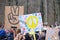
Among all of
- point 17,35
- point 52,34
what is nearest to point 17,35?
point 17,35

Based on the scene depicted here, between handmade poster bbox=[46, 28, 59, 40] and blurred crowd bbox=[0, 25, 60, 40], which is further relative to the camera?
handmade poster bbox=[46, 28, 59, 40]

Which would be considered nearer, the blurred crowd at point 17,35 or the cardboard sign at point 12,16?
the blurred crowd at point 17,35

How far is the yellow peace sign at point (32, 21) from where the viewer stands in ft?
24.8

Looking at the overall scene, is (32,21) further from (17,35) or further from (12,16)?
(12,16)

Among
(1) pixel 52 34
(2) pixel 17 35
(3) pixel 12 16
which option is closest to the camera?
(2) pixel 17 35

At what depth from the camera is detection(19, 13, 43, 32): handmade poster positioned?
297 inches

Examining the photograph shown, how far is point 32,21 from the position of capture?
7645 millimetres

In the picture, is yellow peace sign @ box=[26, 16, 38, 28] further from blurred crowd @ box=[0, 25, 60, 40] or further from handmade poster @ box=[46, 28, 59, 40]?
handmade poster @ box=[46, 28, 59, 40]

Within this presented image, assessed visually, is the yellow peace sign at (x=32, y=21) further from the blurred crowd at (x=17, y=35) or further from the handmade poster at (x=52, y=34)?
the handmade poster at (x=52, y=34)

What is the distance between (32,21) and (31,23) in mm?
80

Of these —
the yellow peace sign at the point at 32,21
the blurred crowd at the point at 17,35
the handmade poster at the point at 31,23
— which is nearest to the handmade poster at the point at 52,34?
the blurred crowd at the point at 17,35

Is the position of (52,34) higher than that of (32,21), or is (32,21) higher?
(32,21)

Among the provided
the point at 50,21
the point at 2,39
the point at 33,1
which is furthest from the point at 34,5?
the point at 2,39

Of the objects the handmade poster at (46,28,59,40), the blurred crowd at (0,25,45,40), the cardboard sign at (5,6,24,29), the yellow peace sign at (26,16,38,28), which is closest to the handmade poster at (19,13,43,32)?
the yellow peace sign at (26,16,38,28)
